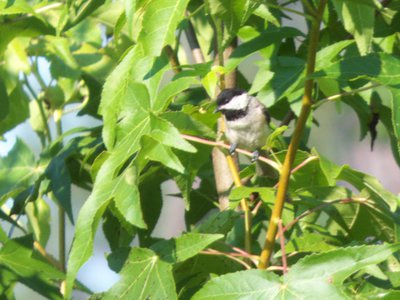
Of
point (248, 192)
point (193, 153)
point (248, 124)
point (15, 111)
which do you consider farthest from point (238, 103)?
point (15, 111)

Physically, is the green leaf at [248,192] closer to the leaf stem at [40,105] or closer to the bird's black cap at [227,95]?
the bird's black cap at [227,95]

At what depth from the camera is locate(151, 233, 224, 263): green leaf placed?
1.98 m

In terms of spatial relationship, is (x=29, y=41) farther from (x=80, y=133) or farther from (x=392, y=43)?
(x=392, y=43)

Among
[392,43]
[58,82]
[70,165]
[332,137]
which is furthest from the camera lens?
[332,137]

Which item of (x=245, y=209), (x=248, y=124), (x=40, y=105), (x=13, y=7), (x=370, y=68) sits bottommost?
(x=248, y=124)

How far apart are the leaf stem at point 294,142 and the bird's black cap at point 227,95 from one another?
460mm

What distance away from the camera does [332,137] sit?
8.66 m

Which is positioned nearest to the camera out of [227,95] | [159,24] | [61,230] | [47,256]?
[159,24]

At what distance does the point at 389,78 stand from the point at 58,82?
1318 millimetres

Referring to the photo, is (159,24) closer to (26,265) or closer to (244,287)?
(244,287)

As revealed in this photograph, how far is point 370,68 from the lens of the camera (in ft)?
6.41

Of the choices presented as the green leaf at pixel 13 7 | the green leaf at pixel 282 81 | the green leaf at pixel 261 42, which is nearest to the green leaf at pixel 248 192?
the green leaf at pixel 282 81

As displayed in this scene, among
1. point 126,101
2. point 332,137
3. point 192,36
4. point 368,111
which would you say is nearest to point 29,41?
point 192,36

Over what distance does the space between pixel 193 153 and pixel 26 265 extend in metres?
0.54
